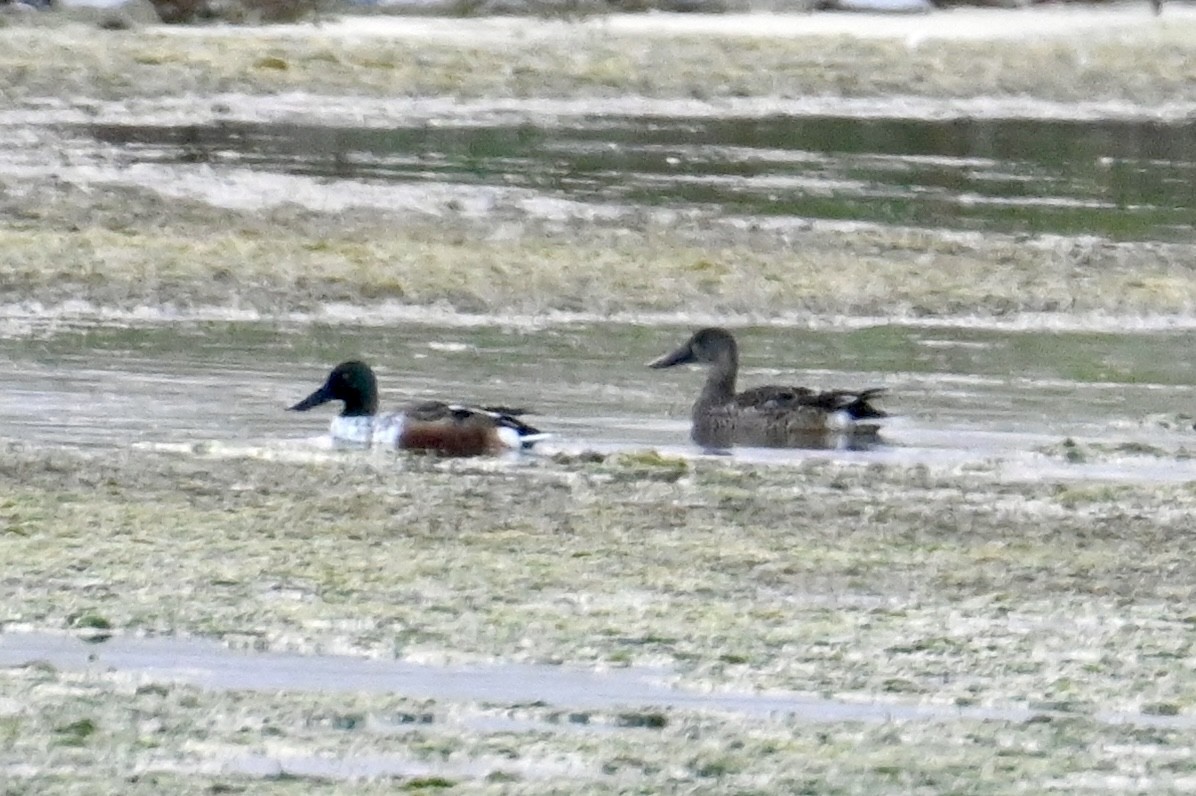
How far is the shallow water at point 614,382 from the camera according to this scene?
12953mm

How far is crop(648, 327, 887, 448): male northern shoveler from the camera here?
13.3 metres

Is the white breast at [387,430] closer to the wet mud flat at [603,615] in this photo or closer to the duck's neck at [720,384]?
the wet mud flat at [603,615]

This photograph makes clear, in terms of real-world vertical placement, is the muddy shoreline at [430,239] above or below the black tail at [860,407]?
below

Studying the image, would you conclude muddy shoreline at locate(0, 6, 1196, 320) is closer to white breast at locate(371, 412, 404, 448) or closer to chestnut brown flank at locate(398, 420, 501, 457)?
white breast at locate(371, 412, 404, 448)

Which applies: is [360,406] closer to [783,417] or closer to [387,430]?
[387,430]

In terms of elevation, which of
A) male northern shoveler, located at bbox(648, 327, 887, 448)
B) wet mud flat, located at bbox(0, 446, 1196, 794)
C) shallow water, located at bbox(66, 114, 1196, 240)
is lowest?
shallow water, located at bbox(66, 114, 1196, 240)

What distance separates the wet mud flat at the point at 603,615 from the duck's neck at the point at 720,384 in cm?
125

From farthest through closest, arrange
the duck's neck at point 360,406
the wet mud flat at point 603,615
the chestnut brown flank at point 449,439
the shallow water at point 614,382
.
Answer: the duck's neck at point 360,406 → the shallow water at point 614,382 → the chestnut brown flank at point 449,439 → the wet mud flat at point 603,615

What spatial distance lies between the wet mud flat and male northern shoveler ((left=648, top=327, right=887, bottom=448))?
63 cm

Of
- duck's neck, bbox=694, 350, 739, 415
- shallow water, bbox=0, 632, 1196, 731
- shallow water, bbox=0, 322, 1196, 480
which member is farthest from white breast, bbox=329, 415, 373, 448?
shallow water, bbox=0, 632, 1196, 731

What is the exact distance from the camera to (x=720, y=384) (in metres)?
14.2

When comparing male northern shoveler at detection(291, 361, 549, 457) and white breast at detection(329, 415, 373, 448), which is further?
white breast at detection(329, 415, 373, 448)

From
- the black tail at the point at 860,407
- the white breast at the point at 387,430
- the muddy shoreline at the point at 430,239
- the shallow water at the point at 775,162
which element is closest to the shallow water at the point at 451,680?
the white breast at the point at 387,430

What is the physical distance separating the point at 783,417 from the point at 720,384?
784 mm
